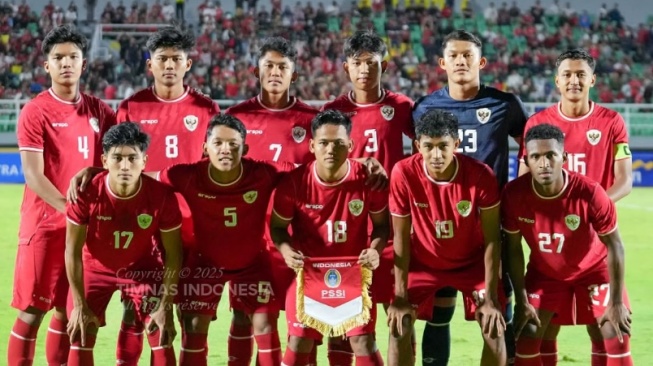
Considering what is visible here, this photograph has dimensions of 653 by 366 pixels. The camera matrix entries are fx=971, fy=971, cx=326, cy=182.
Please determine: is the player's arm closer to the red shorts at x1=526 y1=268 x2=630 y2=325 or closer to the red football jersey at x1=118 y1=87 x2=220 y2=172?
the red football jersey at x1=118 y1=87 x2=220 y2=172

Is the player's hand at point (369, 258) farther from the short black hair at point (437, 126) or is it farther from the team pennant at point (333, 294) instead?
the short black hair at point (437, 126)

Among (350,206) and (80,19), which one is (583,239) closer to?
(350,206)

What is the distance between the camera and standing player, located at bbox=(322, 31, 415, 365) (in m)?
5.82

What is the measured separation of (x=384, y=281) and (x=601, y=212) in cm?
125

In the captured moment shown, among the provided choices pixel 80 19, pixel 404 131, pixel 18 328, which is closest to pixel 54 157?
pixel 18 328

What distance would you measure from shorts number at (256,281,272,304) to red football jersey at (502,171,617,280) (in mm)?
1340

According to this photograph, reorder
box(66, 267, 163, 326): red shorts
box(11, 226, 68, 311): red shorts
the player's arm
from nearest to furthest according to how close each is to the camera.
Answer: box(66, 267, 163, 326): red shorts → the player's arm → box(11, 226, 68, 311): red shorts

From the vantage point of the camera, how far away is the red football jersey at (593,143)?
5.62m

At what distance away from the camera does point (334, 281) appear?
204 inches

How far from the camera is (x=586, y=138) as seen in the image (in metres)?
5.62

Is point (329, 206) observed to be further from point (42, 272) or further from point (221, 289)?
point (42, 272)

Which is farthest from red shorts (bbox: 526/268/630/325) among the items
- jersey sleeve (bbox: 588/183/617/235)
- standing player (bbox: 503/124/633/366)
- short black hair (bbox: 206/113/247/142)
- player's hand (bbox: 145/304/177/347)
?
player's hand (bbox: 145/304/177/347)

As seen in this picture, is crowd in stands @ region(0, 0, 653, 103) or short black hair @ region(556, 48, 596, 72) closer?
short black hair @ region(556, 48, 596, 72)

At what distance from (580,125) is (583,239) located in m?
0.78
